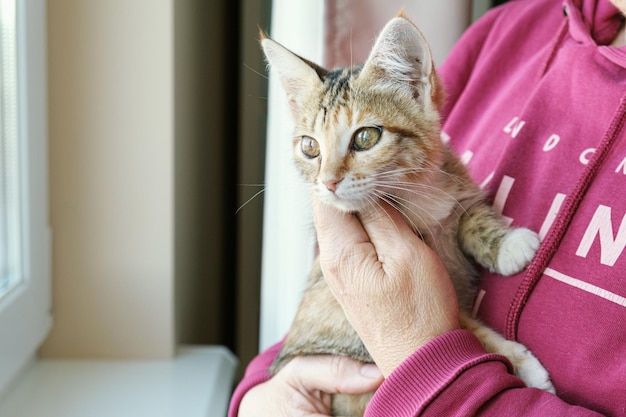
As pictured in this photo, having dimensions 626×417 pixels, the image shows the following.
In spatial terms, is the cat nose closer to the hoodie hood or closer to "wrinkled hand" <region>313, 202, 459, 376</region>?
"wrinkled hand" <region>313, 202, 459, 376</region>

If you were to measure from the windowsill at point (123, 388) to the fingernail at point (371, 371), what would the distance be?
469 millimetres

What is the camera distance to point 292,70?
1048 millimetres

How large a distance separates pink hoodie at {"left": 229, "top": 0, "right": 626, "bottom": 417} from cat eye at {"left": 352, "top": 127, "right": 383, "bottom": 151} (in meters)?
0.21

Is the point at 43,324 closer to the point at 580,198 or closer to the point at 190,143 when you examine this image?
the point at 190,143

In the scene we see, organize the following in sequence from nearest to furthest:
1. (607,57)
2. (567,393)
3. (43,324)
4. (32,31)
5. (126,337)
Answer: (567,393)
(607,57)
(32,31)
(43,324)
(126,337)

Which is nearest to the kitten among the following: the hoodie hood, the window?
the hoodie hood

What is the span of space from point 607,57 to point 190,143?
3.43 ft

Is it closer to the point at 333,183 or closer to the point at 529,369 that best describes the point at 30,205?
the point at 333,183

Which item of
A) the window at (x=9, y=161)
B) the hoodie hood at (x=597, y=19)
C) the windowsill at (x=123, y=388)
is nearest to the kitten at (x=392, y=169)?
the hoodie hood at (x=597, y=19)

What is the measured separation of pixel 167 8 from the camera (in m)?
1.31

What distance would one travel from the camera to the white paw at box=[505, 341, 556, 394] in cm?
80

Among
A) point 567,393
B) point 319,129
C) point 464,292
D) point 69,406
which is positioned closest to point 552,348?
point 567,393

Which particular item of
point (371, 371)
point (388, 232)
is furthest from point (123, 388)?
point (388, 232)

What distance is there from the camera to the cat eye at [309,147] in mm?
1005
